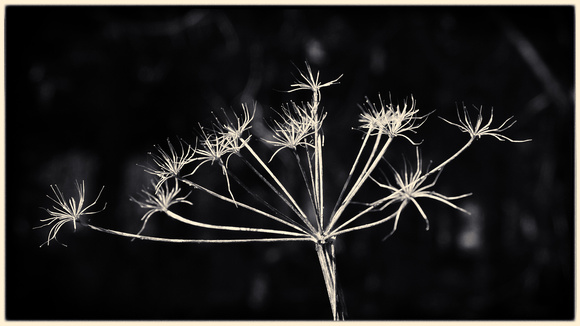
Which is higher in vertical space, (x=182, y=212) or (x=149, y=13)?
(x=149, y=13)

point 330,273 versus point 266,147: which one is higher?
point 266,147

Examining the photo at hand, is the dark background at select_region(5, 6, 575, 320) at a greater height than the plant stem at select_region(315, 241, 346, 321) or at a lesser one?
greater

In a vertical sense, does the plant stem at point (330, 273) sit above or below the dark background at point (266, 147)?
below

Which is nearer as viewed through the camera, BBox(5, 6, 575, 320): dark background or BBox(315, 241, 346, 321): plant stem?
BBox(315, 241, 346, 321): plant stem

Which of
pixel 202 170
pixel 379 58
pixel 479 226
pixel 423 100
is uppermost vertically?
pixel 379 58

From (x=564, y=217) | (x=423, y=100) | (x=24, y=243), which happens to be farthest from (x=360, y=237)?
(x=24, y=243)

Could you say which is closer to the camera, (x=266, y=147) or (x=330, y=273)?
(x=330, y=273)

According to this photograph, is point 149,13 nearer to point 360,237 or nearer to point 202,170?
point 202,170

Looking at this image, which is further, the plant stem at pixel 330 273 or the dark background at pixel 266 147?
the dark background at pixel 266 147
